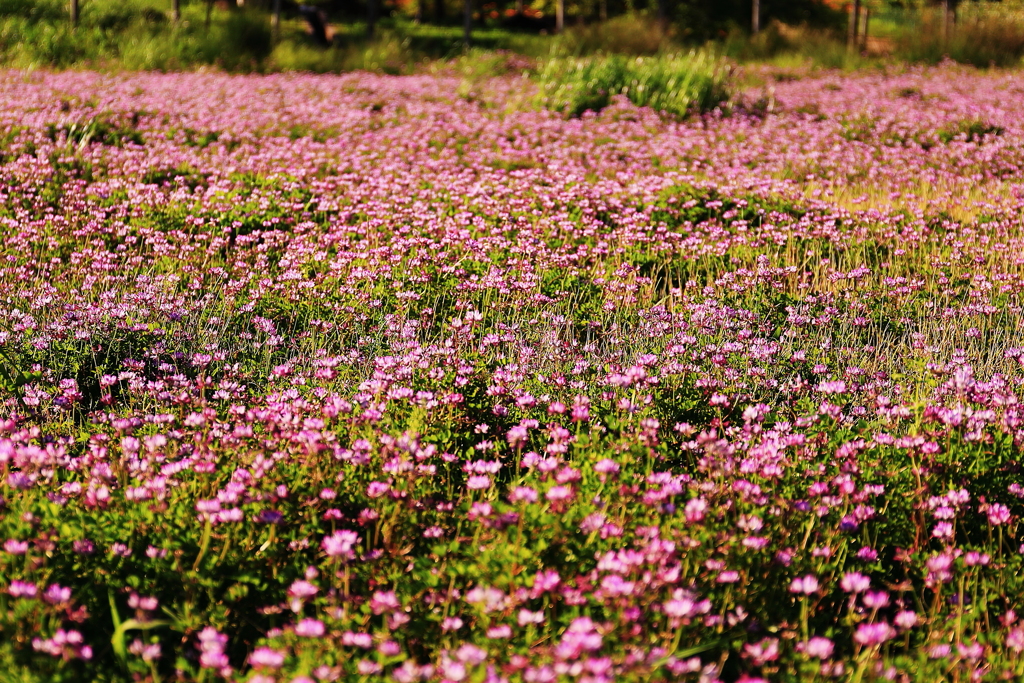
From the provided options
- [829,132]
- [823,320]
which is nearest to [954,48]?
[829,132]

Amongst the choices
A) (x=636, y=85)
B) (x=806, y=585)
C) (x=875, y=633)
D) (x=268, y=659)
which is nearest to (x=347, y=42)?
(x=636, y=85)

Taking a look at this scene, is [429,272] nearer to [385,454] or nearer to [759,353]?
[759,353]

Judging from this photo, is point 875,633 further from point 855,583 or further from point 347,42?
point 347,42

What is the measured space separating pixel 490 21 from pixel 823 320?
44.6 m

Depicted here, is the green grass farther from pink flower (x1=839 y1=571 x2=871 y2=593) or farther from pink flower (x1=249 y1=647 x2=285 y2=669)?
pink flower (x1=249 y1=647 x2=285 y2=669)

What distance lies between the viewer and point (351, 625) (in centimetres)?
258

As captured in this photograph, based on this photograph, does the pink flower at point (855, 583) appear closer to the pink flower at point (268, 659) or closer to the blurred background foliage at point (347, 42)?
the pink flower at point (268, 659)

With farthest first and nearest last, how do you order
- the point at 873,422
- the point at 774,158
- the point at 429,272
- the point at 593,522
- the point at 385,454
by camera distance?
the point at 774,158
the point at 429,272
the point at 873,422
the point at 385,454
the point at 593,522

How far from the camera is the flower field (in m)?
2.50

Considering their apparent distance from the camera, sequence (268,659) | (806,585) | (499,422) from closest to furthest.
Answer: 1. (268,659)
2. (806,585)
3. (499,422)

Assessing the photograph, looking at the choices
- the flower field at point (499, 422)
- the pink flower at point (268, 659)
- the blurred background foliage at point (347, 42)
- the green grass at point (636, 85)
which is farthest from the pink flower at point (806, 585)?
the blurred background foliage at point (347, 42)

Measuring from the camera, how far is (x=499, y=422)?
13.4ft

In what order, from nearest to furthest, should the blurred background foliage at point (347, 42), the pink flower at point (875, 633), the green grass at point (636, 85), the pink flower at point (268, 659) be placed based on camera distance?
the pink flower at point (268, 659) < the pink flower at point (875, 633) < the green grass at point (636, 85) < the blurred background foliage at point (347, 42)

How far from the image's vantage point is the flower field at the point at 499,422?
2496 mm
